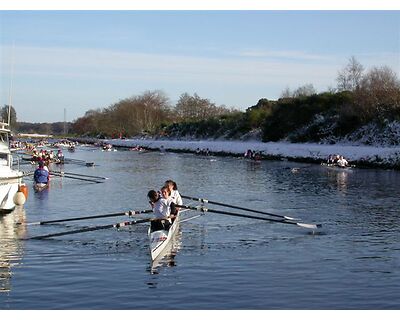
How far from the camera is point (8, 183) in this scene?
841 inches

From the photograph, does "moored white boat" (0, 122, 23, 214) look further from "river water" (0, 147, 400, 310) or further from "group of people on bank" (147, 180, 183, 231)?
"group of people on bank" (147, 180, 183, 231)

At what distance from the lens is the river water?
11.1 metres

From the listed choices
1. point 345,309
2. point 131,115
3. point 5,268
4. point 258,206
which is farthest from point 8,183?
point 131,115

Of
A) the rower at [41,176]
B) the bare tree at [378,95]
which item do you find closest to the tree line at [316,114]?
the bare tree at [378,95]

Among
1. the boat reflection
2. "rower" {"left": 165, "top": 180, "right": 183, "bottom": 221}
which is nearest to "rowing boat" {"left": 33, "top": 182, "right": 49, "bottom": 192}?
"rower" {"left": 165, "top": 180, "right": 183, "bottom": 221}

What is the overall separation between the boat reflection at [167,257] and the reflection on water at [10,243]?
3.20m

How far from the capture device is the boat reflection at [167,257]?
45.0ft

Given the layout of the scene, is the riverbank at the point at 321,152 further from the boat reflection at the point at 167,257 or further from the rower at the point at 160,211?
the rower at the point at 160,211

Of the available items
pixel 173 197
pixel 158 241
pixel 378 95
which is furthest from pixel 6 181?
pixel 378 95

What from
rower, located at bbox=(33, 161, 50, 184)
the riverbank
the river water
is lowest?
the river water

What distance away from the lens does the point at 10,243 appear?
16250mm

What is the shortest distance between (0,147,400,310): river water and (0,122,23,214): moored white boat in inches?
21.9

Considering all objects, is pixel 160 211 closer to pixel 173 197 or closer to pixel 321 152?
pixel 173 197

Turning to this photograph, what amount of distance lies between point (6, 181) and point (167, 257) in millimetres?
8957
